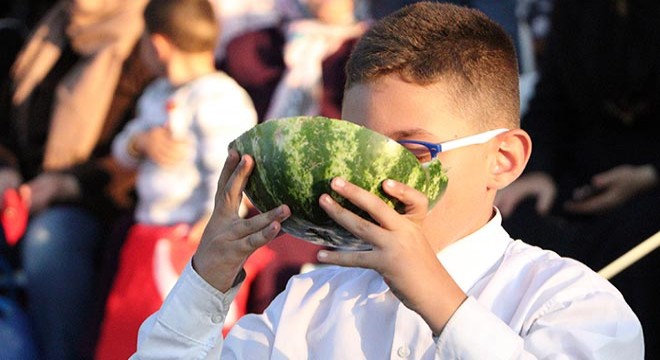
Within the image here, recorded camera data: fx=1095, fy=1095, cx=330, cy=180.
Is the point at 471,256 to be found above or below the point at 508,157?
below

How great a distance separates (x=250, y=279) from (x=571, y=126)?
4.45 ft

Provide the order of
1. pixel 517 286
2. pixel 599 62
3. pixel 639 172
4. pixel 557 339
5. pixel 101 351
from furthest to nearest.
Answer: pixel 101 351 → pixel 599 62 → pixel 639 172 → pixel 517 286 → pixel 557 339

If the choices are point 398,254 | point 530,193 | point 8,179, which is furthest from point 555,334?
point 8,179

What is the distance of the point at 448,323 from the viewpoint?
1781mm

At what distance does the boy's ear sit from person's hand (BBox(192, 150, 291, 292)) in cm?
→ 51

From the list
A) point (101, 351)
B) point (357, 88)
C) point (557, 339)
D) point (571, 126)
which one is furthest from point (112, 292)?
point (557, 339)

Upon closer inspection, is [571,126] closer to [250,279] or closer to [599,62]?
[599,62]

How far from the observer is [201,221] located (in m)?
4.21

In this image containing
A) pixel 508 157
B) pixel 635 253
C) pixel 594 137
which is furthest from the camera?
pixel 594 137

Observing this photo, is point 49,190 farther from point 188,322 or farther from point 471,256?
point 471,256

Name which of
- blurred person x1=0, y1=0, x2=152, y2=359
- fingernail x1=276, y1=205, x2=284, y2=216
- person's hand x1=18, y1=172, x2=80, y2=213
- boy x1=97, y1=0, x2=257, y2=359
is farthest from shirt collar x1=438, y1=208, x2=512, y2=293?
person's hand x1=18, y1=172, x2=80, y2=213

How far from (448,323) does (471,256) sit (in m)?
0.36

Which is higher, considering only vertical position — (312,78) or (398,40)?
(398,40)

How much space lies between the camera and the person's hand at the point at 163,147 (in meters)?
4.33
